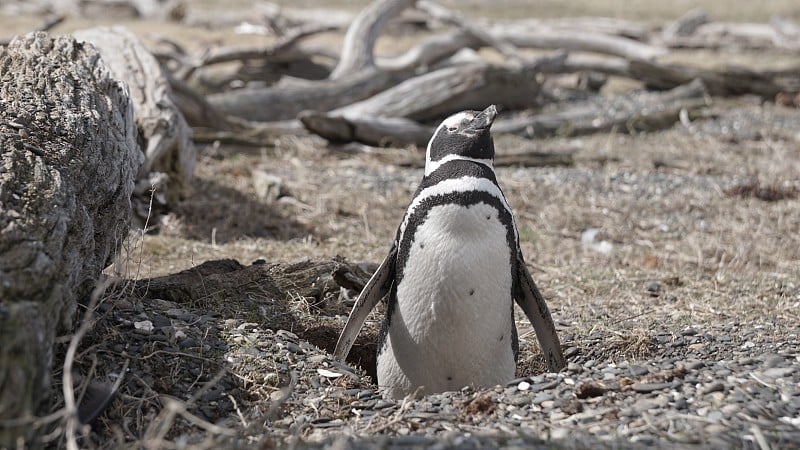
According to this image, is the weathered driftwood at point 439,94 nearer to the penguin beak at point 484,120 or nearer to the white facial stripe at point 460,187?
the penguin beak at point 484,120

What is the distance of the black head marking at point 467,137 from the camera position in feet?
14.1

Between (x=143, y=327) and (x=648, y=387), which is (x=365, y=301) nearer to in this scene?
→ (x=143, y=327)

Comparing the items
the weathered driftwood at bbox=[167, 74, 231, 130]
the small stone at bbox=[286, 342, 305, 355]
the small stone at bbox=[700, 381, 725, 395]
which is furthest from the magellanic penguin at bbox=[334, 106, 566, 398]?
the weathered driftwood at bbox=[167, 74, 231, 130]

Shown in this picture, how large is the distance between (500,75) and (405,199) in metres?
4.06

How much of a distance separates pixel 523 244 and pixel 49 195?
14.2 feet

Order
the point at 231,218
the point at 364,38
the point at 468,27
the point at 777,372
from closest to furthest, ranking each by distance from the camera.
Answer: the point at 777,372 → the point at 231,218 → the point at 364,38 → the point at 468,27

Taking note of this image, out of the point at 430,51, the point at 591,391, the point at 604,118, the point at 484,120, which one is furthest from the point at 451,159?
the point at 430,51

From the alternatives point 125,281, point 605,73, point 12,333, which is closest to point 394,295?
point 125,281

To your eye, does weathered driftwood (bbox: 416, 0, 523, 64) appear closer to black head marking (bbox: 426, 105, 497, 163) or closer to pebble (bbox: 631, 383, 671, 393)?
black head marking (bbox: 426, 105, 497, 163)

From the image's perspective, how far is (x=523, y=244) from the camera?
7051mm

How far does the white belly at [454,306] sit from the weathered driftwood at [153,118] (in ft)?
9.92

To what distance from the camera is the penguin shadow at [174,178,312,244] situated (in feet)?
22.9

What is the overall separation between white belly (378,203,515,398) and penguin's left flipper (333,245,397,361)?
0.15 metres

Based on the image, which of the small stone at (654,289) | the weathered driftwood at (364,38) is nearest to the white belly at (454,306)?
the small stone at (654,289)
